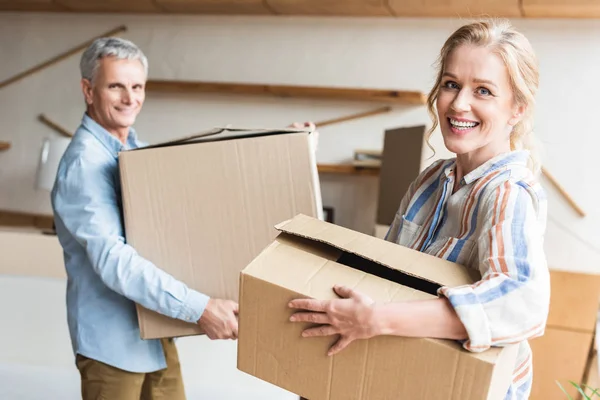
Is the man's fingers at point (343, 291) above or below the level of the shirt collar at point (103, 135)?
below

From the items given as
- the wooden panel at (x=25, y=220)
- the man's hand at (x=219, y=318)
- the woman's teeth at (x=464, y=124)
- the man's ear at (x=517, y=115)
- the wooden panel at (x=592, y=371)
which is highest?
the man's ear at (x=517, y=115)

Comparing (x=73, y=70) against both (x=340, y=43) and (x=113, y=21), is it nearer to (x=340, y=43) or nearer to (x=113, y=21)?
(x=113, y=21)

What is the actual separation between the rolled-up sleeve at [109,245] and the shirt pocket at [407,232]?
45 centimetres

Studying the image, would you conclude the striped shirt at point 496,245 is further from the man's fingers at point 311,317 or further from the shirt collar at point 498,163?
the man's fingers at point 311,317

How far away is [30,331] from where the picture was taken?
2.12m

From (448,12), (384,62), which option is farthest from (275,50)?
(448,12)

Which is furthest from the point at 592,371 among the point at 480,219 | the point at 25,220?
the point at 25,220

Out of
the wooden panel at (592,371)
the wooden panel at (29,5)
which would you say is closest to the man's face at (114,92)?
the wooden panel at (29,5)

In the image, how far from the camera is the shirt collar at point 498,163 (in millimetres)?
792

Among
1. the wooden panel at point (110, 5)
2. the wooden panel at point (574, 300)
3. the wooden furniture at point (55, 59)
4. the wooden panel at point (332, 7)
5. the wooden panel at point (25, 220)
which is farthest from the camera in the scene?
the wooden panel at point (25, 220)

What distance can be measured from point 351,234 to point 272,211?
1.03 feet

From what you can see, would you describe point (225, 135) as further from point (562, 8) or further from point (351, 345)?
point (562, 8)

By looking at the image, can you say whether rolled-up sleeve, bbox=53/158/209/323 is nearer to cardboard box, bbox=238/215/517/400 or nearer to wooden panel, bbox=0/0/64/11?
cardboard box, bbox=238/215/517/400

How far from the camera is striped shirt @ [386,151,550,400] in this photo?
0.65m
